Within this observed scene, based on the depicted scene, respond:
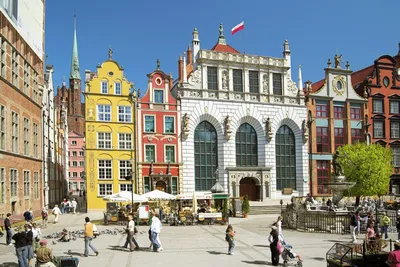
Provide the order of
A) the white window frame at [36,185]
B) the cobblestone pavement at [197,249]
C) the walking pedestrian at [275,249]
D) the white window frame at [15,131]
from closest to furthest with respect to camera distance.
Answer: the walking pedestrian at [275,249]
the cobblestone pavement at [197,249]
the white window frame at [15,131]
the white window frame at [36,185]

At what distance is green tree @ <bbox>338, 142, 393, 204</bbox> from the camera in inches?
1745

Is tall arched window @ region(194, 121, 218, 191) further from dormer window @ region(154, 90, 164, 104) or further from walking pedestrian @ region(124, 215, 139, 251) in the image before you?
walking pedestrian @ region(124, 215, 139, 251)

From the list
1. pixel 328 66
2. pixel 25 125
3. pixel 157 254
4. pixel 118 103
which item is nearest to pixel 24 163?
pixel 25 125

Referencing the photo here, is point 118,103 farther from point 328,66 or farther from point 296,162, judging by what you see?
point 328,66

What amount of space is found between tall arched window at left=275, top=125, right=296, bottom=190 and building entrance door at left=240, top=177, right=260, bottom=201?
2.64 metres

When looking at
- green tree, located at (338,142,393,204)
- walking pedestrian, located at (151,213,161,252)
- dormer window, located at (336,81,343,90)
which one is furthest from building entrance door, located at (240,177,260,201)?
walking pedestrian, located at (151,213,161,252)

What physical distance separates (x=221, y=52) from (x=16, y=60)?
22.2 metres

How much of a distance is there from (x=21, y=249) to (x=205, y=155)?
34455 millimetres

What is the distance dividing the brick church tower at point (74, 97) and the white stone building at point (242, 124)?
7030cm

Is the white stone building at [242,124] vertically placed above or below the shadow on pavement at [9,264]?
above

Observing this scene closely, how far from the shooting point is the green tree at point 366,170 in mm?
44312

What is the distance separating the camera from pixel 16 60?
107 ft

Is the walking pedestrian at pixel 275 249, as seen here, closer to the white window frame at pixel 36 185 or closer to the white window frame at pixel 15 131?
the white window frame at pixel 15 131

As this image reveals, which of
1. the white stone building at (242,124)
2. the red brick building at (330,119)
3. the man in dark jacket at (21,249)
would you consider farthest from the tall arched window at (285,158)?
the man in dark jacket at (21,249)
